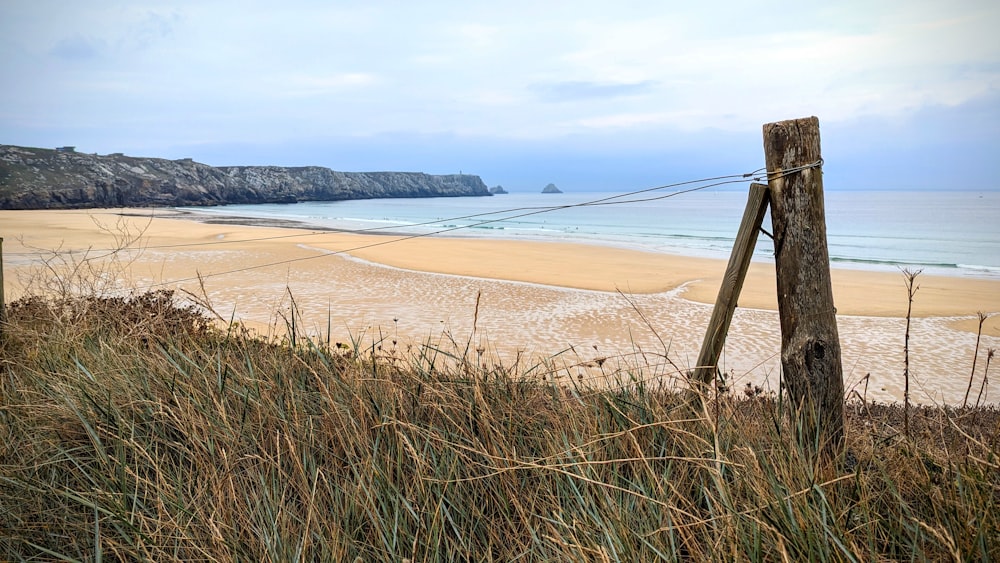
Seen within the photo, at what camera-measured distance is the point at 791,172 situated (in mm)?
3305

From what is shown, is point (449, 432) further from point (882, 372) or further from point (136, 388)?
point (882, 372)

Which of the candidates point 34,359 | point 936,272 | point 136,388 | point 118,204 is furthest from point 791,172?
point 118,204

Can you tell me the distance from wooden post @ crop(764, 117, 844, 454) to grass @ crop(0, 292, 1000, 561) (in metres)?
0.23

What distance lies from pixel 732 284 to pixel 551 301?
31.9 ft

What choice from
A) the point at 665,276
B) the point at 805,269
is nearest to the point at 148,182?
the point at 665,276

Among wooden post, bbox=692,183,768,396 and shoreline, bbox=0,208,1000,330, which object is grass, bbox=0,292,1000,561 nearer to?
wooden post, bbox=692,183,768,396

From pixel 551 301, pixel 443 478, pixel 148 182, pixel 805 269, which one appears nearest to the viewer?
pixel 443 478

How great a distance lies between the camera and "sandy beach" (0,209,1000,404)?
8.60 metres

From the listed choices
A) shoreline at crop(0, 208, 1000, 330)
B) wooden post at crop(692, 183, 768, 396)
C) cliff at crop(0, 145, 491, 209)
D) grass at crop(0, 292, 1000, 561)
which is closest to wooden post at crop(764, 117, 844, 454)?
wooden post at crop(692, 183, 768, 396)

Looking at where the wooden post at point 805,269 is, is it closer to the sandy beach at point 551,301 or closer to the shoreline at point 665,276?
the sandy beach at point 551,301

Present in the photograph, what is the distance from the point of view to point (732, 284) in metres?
3.55

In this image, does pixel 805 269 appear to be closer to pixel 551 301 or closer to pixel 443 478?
pixel 443 478

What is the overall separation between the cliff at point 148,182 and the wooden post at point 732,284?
56.5 meters

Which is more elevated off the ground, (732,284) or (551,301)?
(732,284)
